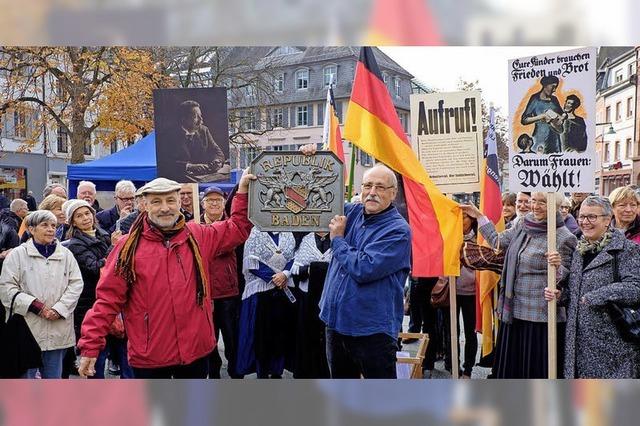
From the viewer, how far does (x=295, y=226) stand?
148 inches

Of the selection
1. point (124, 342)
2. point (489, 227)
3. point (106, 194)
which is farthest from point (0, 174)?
point (489, 227)

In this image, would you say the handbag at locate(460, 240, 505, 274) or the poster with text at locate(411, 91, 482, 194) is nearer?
the handbag at locate(460, 240, 505, 274)

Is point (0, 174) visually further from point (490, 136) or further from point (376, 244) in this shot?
point (376, 244)

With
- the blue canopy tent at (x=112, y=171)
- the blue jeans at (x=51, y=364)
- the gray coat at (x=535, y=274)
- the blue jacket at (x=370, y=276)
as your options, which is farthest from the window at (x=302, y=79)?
the blue jacket at (x=370, y=276)

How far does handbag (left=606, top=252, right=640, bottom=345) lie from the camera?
3.86 meters

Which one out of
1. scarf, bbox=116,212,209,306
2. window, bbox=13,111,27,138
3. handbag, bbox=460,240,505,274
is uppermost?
window, bbox=13,111,27,138

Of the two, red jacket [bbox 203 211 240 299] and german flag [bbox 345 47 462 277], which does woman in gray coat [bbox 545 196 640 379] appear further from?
red jacket [bbox 203 211 240 299]

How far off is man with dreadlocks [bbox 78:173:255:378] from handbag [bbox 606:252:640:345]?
8.23 ft

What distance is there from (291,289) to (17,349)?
2.32 m

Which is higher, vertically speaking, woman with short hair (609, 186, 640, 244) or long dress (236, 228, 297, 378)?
woman with short hair (609, 186, 640, 244)

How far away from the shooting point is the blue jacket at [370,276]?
361 centimetres

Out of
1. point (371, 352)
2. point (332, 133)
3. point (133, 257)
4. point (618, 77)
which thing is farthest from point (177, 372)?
point (618, 77)

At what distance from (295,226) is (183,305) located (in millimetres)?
825

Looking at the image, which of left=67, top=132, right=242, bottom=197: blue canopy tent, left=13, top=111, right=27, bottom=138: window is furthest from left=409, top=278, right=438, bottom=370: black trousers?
left=13, top=111, right=27, bottom=138: window
